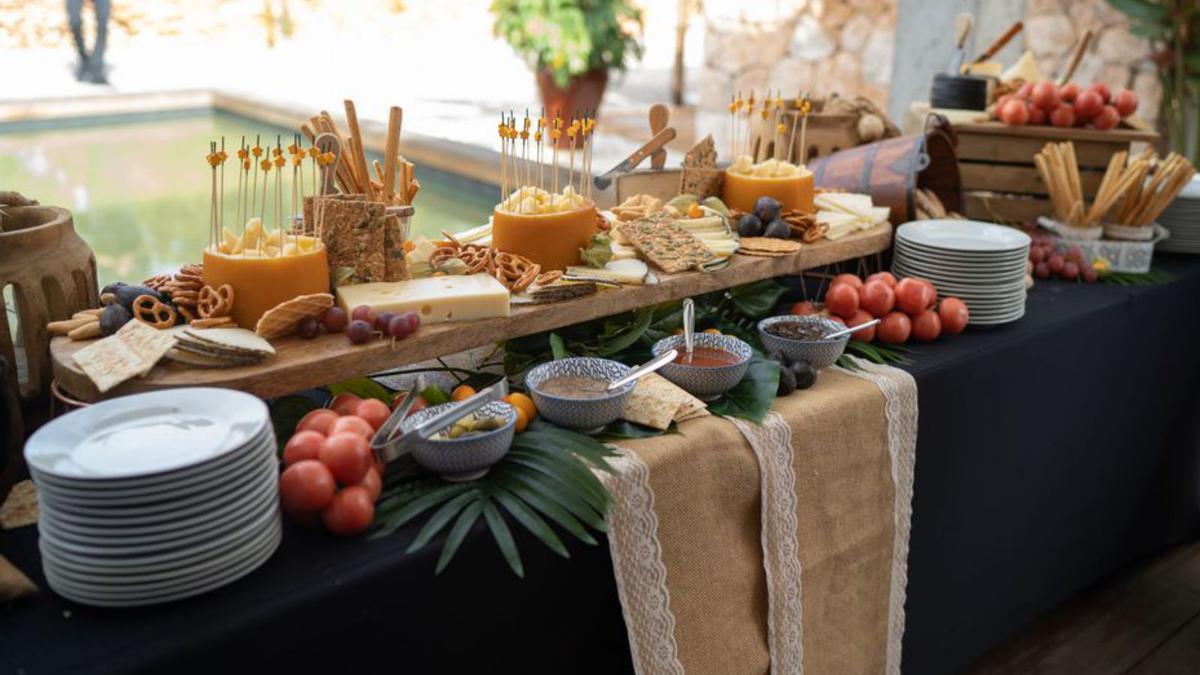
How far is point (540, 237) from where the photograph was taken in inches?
71.0

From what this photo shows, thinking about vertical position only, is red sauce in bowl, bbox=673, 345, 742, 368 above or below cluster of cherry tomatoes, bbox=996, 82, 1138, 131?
below

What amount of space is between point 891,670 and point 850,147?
1405mm

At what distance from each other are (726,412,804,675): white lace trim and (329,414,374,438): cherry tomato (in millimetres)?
580

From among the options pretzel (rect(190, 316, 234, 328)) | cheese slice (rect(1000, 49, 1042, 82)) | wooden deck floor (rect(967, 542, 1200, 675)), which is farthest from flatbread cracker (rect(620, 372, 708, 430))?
cheese slice (rect(1000, 49, 1042, 82))

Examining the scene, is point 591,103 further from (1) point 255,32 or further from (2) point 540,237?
(1) point 255,32

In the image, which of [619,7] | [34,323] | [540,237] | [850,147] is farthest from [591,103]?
[34,323]

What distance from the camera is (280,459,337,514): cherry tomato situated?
1.22 m

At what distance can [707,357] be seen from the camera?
1.72 m

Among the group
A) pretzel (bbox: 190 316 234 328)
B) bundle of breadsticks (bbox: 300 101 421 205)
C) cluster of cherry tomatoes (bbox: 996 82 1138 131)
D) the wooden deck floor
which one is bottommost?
the wooden deck floor

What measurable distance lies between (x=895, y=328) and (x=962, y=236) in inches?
16.4

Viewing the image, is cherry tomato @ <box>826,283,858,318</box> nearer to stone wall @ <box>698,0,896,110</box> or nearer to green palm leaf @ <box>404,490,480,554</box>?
green palm leaf @ <box>404,490,480,554</box>

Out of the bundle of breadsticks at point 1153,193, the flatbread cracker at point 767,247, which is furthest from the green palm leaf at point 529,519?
the bundle of breadsticks at point 1153,193

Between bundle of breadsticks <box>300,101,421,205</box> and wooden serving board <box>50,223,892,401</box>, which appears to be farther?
bundle of breadsticks <box>300,101,421,205</box>

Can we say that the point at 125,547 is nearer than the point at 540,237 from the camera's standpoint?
Yes
